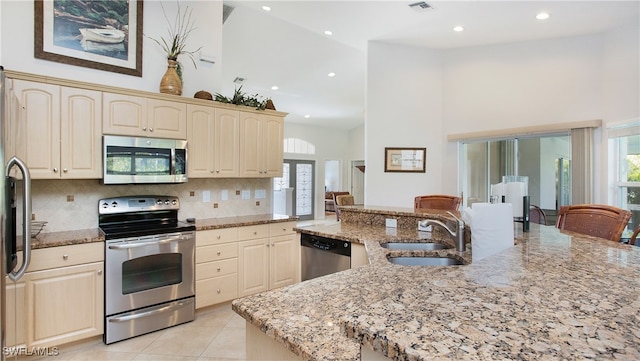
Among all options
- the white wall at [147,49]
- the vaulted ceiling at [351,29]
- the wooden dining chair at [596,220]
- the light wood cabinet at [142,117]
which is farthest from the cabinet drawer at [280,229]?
the vaulted ceiling at [351,29]

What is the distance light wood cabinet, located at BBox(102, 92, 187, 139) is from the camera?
285 cm

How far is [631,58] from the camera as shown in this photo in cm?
381

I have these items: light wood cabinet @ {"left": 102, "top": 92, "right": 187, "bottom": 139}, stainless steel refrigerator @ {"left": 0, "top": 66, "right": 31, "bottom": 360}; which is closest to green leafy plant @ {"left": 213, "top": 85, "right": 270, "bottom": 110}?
light wood cabinet @ {"left": 102, "top": 92, "right": 187, "bottom": 139}

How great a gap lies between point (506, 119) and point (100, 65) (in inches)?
203

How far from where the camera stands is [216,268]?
3.21 metres

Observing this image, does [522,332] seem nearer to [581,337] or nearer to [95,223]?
[581,337]

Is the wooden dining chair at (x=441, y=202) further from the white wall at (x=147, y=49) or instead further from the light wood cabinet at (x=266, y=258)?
the white wall at (x=147, y=49)

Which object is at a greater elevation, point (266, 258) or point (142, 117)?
point (142, 117)

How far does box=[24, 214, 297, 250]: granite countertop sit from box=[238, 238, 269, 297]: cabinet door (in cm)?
23

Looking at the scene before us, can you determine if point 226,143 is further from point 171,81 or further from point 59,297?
point 59,297

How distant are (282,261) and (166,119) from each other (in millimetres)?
1946

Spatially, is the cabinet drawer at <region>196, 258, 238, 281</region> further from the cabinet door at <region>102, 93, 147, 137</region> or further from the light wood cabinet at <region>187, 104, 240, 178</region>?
the cabinet door at <region>102, 93, 147, 137</region>

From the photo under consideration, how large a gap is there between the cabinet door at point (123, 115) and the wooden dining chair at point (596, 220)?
144 inches

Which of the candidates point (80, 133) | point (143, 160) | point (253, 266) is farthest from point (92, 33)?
point (253, 266)
